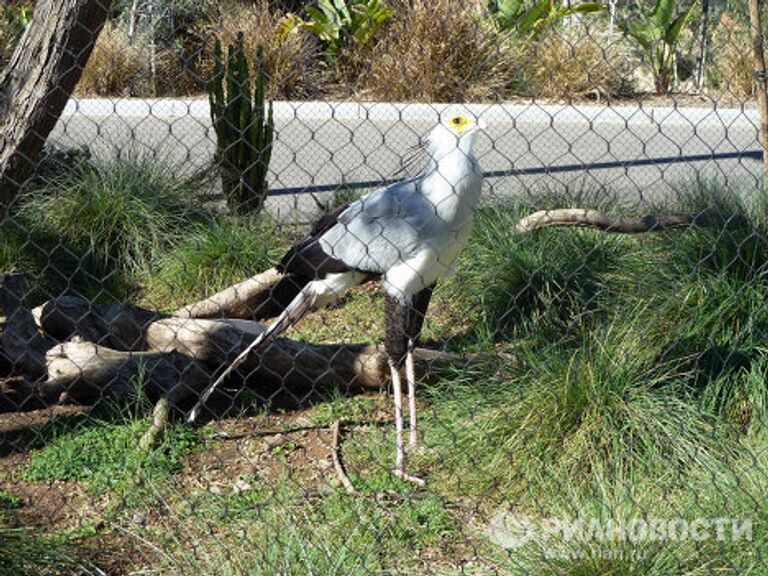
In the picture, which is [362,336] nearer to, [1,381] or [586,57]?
[1,381]

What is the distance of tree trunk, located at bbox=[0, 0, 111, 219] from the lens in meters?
3.61

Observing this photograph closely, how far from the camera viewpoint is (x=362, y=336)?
568 cm

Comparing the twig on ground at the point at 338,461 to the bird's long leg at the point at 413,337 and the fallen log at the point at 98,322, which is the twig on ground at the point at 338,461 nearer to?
the bird's long leg at the point at 413,337

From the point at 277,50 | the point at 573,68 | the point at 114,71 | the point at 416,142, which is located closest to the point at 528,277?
the point at 416,142

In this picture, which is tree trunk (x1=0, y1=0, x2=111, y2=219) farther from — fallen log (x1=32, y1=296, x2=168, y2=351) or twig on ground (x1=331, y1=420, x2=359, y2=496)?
twig on ground (x1=331, y1=420, x2=359, y2=496)

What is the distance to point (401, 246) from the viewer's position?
4.23 metres

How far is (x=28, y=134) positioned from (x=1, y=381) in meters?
1.47

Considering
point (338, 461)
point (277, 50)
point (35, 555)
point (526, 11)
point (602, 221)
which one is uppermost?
point (35, 555)

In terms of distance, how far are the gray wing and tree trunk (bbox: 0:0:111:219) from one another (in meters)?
1.21

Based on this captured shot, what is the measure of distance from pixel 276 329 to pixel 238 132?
2.71 meters

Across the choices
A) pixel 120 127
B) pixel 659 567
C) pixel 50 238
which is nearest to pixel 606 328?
pixel 659 567

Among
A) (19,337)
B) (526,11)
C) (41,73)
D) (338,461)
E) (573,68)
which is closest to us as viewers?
(41,73)

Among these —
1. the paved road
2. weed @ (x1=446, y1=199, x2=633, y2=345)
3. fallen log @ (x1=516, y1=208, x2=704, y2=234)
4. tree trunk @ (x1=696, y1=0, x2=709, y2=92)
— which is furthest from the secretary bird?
the paved road

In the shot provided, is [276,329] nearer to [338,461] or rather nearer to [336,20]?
[338,461]
